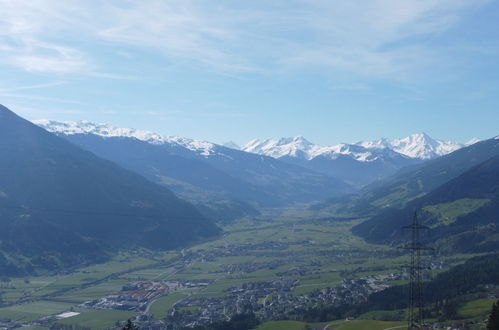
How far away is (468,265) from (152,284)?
328 feet

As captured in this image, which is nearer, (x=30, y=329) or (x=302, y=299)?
(x=30, y=329)

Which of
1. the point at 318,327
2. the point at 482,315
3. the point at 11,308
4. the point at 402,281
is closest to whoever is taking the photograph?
the point at 482,315

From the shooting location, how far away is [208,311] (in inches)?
5581

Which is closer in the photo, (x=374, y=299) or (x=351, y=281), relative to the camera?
(x=374, y=299)

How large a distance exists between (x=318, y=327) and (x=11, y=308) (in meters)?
87.2

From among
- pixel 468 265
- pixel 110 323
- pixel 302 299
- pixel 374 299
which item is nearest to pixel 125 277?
pixel 110 323

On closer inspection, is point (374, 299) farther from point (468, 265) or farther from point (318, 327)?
point (468, 265)

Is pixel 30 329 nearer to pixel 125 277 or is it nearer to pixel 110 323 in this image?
pixel 110 323

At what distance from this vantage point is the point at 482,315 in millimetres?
109375

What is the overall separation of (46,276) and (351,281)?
10937 centimetres

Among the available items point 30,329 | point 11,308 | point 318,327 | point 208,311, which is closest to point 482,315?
point 318,327

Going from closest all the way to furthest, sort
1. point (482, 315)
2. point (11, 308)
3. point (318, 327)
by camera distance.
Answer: point (482, 315)
point (318, 327)
point (11, 308)

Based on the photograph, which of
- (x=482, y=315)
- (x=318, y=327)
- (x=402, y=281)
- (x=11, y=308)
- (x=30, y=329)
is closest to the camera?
(x=482, y=315)

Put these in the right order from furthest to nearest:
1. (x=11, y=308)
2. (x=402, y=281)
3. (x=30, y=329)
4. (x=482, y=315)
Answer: (x=402, y=281)
(x=11, y=308)
(x=30, y=329)
(x=482, y=315)
